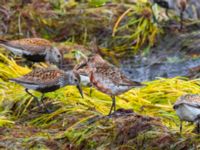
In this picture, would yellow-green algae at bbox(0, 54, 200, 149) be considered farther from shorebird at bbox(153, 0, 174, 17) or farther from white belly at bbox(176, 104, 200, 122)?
shorebird at bbox(153, 0, 174, 17)

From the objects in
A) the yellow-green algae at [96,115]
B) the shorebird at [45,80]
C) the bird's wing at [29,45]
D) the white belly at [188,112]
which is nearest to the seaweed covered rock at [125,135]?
the yellow-green algae at [96,115]

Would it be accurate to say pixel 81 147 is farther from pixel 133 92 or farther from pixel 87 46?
pixel 87 46

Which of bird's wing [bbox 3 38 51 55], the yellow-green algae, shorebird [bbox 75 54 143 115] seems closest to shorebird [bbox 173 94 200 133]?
the yellow-green algae

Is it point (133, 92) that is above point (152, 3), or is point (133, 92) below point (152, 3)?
below

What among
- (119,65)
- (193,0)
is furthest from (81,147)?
(193,0)

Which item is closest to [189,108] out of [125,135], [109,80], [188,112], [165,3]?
[188,112]

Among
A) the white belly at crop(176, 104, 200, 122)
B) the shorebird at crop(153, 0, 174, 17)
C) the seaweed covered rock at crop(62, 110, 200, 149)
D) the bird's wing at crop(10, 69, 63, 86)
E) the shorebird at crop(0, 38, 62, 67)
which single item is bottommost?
the seaweed covered rock at crop(62, 110, 200, 149)

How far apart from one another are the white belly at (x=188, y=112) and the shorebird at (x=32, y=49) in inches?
167

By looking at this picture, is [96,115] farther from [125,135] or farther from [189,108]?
[189,108]

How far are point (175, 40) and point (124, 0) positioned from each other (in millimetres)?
1688

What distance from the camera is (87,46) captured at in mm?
15141

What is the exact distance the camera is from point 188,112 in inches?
339

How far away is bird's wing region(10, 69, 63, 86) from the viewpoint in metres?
10.3

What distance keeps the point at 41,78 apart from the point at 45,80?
2.5 inches
